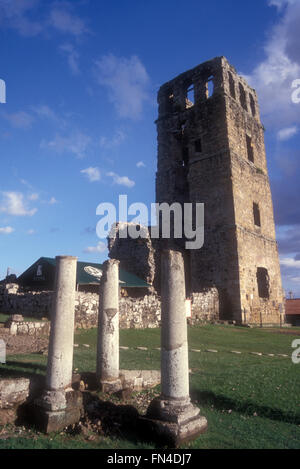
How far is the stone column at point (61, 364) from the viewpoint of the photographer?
452cm

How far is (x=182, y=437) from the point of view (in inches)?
162

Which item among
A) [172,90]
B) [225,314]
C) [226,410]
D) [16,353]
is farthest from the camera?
[172,90]

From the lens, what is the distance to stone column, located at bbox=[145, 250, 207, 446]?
421 cm

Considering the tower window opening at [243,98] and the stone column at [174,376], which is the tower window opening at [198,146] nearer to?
the tower window opening at [243,98]

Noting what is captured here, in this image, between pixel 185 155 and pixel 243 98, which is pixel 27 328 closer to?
pixel 185 155

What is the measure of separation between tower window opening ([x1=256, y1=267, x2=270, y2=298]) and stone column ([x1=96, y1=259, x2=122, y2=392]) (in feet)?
55.4

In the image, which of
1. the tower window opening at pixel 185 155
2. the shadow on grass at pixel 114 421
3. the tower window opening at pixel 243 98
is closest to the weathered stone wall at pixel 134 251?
the tower window opening at pixel 185 155

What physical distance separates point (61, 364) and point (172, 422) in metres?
1.87

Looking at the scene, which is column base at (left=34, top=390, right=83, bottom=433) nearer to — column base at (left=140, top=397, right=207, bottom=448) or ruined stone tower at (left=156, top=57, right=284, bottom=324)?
column base at (left=140, top=397, right=207, bottom=448)

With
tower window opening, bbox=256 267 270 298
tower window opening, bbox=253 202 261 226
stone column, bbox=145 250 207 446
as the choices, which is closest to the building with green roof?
tower window opening, bbox=256 267 270 298

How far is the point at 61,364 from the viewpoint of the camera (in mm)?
4883
